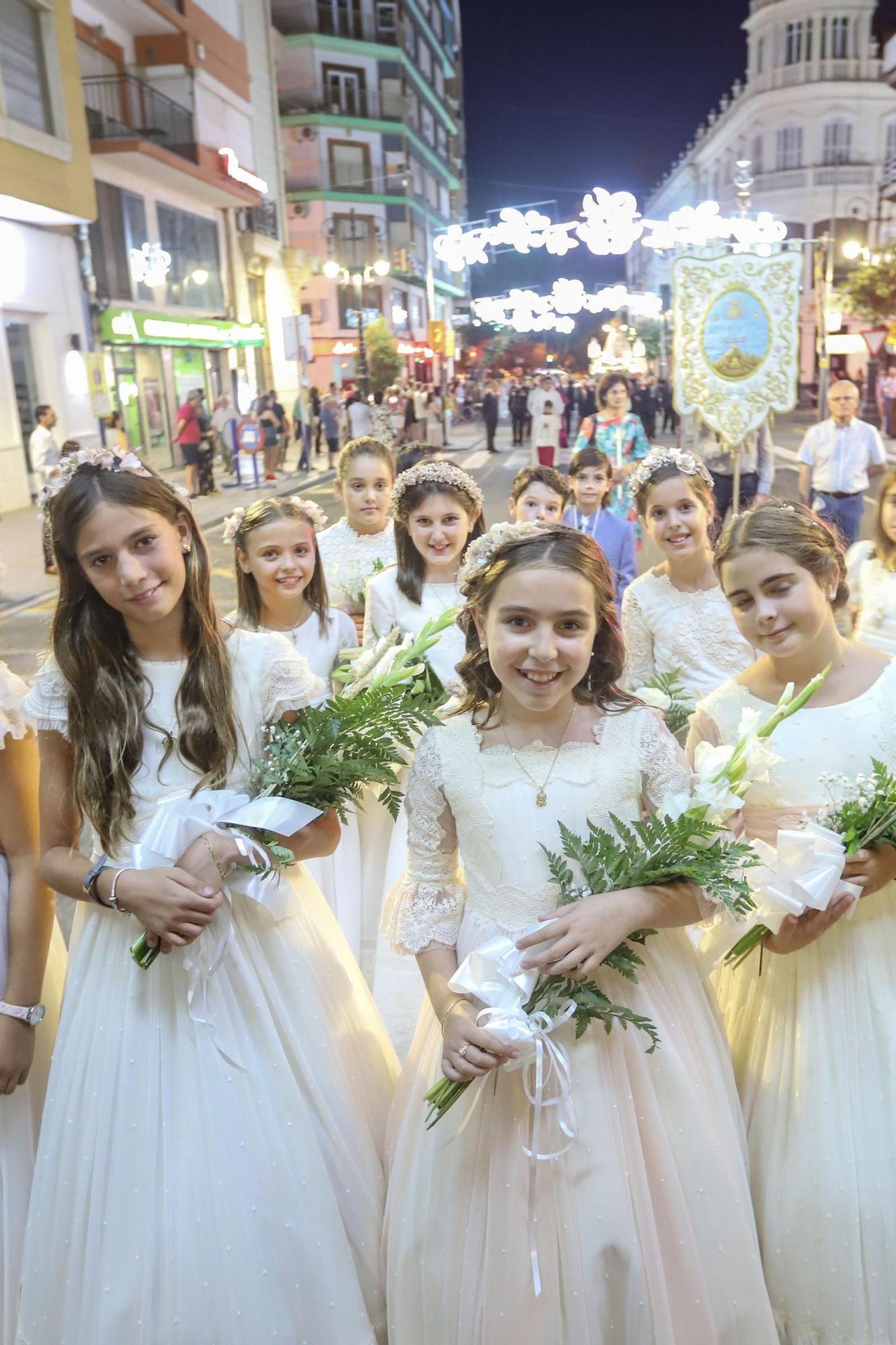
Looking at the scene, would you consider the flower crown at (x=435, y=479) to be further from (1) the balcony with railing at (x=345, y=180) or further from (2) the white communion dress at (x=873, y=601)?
(1) the balcony with railing at (x=345, y=180)

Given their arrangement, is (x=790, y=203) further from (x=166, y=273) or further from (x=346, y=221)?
(x=166, y=273)

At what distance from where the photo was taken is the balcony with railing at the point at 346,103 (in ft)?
149

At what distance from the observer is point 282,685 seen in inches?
86.2

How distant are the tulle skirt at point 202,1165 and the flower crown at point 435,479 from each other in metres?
2.22

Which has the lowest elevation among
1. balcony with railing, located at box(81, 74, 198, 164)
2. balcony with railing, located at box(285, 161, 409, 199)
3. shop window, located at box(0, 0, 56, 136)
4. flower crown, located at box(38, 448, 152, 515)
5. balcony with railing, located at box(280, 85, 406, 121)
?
flower crown, located at box(38, 448, 152, 515)

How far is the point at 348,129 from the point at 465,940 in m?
50.8

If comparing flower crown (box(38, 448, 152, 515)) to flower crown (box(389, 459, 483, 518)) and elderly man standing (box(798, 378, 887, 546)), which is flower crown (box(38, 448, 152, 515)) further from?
elderly man standing (box(798, 378, 887, 546))

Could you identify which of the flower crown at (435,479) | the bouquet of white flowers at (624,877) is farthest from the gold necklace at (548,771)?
the flower crown at (435,479)

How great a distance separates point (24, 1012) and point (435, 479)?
2.46m

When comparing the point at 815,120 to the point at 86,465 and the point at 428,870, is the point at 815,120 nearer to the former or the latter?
the point at 86,465

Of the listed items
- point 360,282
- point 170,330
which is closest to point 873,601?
point 170,330

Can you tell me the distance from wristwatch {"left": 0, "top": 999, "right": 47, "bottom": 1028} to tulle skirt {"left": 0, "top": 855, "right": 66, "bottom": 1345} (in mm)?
73

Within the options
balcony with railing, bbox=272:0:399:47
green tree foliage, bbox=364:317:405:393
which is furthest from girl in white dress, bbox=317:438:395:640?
balcony with railing, bbox=272:0:399:47

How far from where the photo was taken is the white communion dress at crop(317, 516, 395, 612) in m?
4.87
